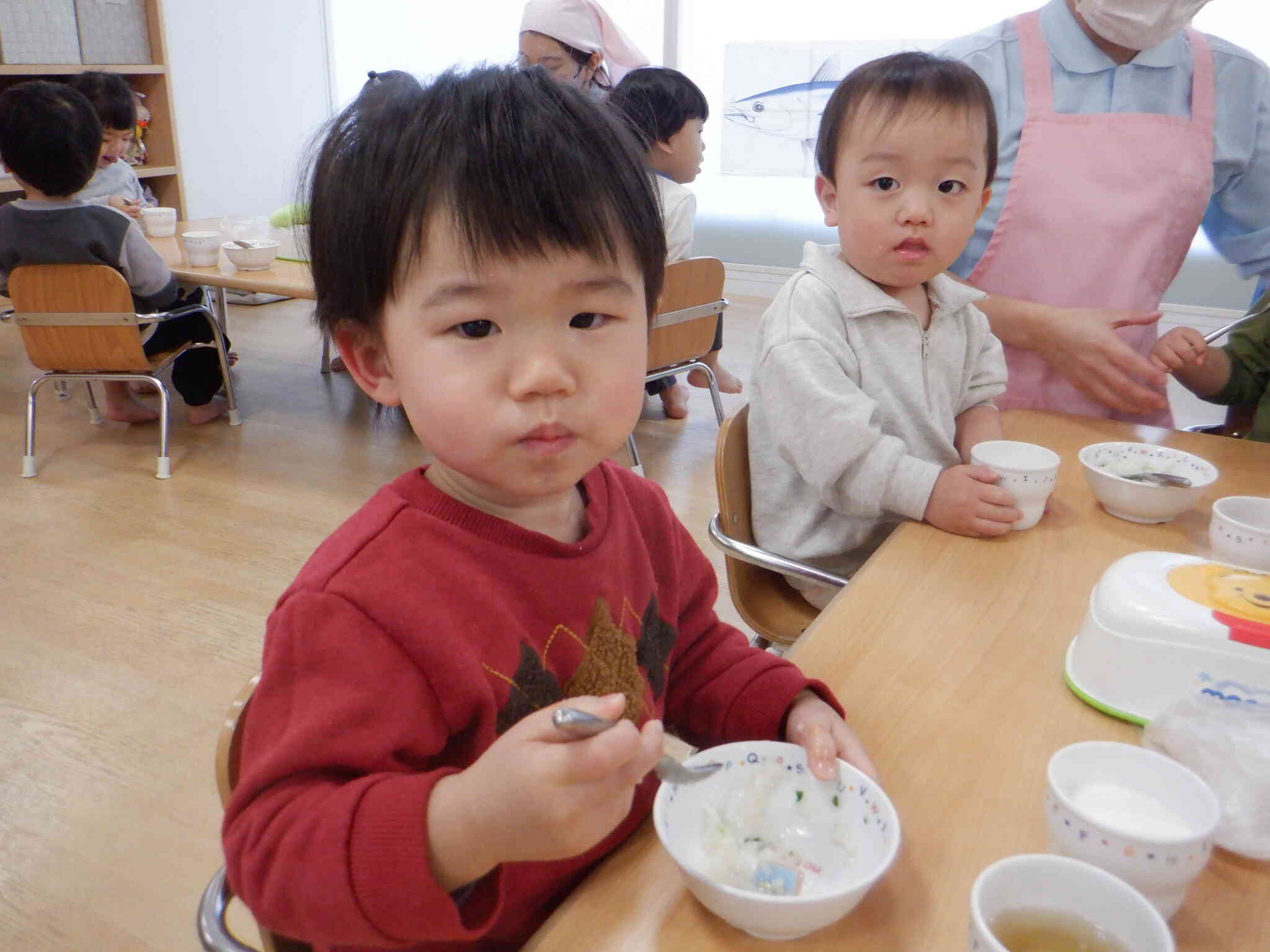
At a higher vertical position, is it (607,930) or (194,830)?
(607,930)

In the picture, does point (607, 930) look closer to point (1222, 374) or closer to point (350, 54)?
point (1222, 374)

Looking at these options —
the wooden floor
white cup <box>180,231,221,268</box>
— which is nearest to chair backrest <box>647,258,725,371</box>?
the wooden floor

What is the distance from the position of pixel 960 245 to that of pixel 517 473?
2.71ft

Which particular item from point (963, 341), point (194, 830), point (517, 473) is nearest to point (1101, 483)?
point (963, 341)

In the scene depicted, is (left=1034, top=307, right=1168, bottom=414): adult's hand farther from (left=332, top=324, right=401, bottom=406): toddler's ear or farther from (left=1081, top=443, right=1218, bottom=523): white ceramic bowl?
(left=332, top=324, right=401, bottom=406): toddler's ear

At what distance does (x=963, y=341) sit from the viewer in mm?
1348

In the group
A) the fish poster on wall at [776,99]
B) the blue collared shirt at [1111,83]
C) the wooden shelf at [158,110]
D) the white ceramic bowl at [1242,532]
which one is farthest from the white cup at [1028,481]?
the wooden shelf at [158,110]

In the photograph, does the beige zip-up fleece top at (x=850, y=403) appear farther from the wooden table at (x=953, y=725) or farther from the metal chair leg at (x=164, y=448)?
the metal chair leg at (x=164, y=448)

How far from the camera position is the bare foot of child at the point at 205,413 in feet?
11.4

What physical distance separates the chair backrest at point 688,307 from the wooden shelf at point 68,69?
116 inches

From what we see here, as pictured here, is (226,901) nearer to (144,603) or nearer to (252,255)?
(144,603)

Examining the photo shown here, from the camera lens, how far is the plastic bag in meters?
0.59

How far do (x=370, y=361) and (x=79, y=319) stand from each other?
8.62 feet

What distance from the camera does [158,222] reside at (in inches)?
136
